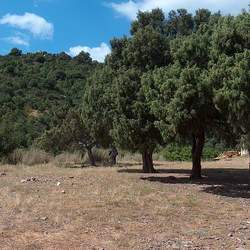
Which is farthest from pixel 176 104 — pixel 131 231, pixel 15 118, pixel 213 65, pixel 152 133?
pixel 15 118

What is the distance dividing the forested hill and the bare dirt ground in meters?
22.3

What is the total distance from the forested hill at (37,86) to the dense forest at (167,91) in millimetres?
8242

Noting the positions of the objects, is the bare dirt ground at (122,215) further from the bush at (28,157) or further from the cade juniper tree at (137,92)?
the bush at (28,157)

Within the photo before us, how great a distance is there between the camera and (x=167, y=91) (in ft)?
61.6

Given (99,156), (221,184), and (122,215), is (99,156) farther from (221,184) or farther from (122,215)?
(122,215)

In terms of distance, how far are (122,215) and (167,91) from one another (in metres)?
6.14

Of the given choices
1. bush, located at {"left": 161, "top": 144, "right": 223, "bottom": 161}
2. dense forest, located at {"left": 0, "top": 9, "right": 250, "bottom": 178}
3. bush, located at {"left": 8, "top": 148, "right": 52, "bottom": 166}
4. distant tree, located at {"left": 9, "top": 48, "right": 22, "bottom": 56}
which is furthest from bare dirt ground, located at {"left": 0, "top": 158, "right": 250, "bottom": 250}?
distant tree, located at {"left": 9, "top": 48, "right": 22, "bottom": 56}

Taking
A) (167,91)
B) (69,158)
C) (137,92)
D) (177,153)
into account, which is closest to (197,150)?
(137,92)

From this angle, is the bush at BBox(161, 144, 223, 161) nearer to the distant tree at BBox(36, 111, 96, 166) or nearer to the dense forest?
the distant tree at BBox(36, 111, 96, 166)

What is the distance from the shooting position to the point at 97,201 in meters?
16.1

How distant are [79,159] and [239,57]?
2553 centimetres

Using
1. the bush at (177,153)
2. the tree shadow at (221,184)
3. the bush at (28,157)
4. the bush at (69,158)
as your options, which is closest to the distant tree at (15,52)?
the bush at (177,153)

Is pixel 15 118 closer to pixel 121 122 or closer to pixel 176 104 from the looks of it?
pixel 121 122

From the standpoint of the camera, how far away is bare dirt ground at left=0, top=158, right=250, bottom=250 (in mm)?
11000
